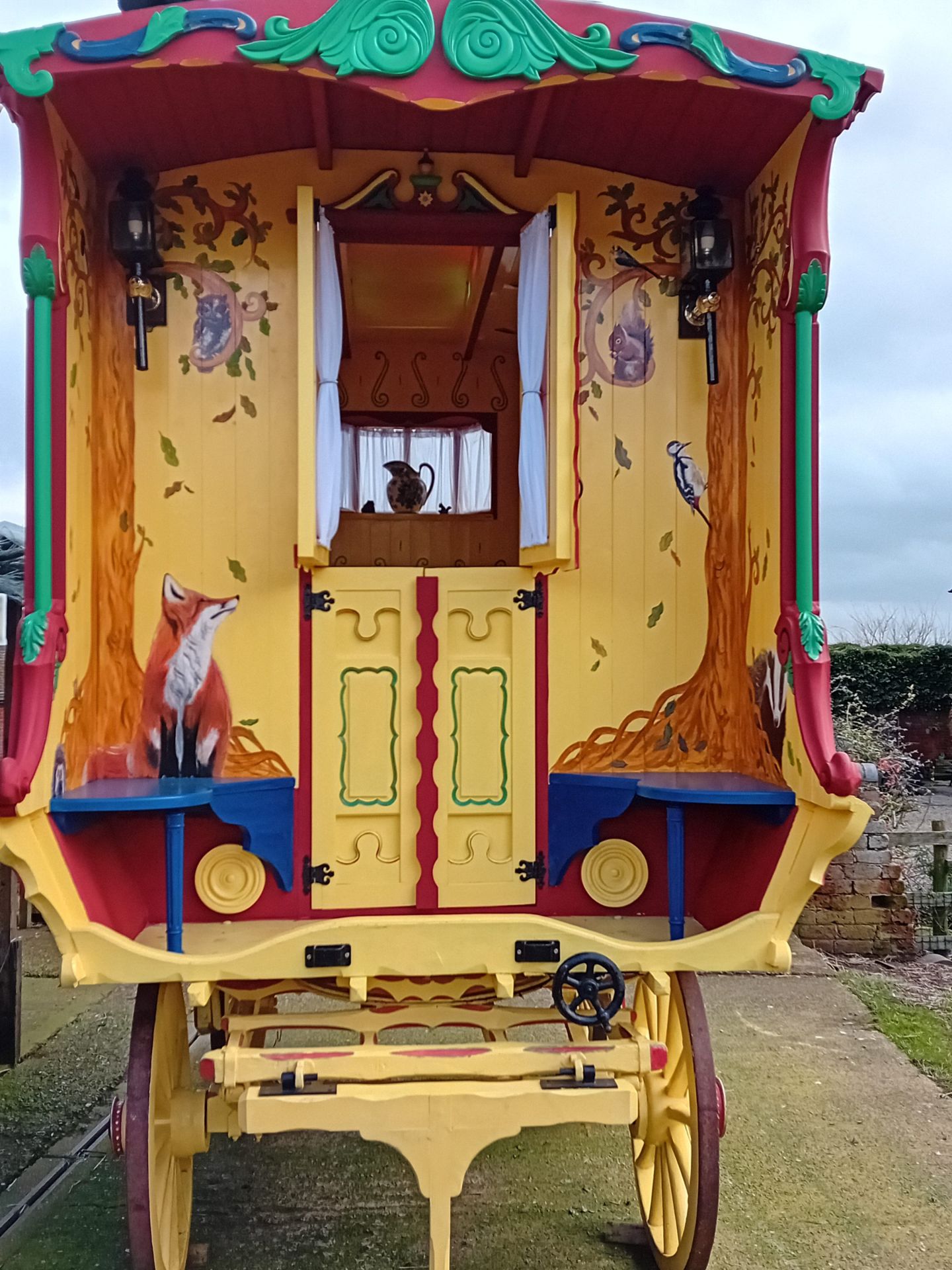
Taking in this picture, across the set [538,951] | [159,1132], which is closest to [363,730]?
[538,951]

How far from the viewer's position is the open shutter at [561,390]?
2758mm

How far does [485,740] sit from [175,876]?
38.5 inches

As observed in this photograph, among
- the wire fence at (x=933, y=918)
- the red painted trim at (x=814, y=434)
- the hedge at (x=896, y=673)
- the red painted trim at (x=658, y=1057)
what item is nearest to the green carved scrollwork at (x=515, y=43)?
the red painted trim at (x=814, y=434)

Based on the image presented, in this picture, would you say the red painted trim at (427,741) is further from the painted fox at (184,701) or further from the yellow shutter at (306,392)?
the painted fox at (184,701)

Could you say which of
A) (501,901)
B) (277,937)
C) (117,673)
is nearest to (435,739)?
(501,901)

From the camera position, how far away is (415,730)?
2887mm

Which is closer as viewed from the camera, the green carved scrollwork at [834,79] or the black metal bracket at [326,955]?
the black metal bracket at [326,955]

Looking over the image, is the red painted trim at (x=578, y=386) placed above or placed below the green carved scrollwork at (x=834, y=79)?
below

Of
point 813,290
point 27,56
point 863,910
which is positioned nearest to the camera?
point 27,56

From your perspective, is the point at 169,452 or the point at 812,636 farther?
the point at 169,452

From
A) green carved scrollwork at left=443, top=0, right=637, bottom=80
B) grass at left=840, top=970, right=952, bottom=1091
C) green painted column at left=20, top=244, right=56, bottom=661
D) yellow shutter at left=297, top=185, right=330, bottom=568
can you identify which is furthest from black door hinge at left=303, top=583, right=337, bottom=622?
grass at left=840, top=970, right=952, bottom=1091

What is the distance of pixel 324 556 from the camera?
9.41 ft

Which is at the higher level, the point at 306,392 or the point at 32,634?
the point at 306,392

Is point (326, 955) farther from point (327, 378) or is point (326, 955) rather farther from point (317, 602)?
point (327, 378)
